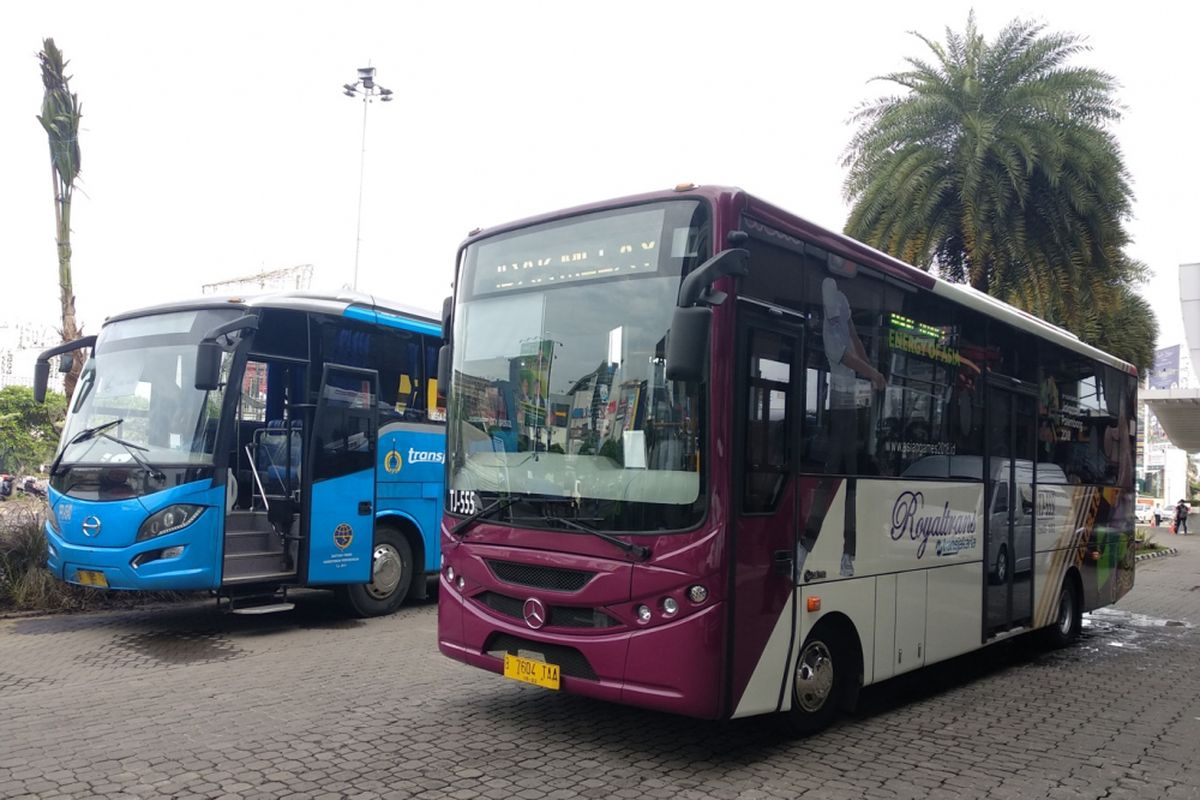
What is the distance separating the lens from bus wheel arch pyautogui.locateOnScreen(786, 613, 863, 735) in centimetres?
637

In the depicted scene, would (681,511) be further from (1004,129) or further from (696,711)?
(1004,129)

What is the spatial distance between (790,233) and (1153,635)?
910 cm

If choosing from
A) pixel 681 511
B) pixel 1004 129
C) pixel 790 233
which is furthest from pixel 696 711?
pixel 1004 129

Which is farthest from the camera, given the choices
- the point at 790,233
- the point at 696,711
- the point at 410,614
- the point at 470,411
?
the point at 410,614

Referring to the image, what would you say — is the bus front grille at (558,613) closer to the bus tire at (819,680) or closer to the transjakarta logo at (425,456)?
the bus tire at (819,680)

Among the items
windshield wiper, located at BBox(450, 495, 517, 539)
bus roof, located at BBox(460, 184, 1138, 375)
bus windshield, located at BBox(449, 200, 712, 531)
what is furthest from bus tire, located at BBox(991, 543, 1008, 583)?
windshield wiper, located at BBox(450, 495, 517, 539)

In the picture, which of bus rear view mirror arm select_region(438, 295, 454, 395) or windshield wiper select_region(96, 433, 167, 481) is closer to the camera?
bus rear view mirror arm select_region(438, 295, 454, 395)

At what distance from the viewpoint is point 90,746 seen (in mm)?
5922

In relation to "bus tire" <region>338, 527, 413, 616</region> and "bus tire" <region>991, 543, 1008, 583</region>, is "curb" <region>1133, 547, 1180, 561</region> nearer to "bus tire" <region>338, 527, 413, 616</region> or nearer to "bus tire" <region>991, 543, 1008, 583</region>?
"bus tire" <region>991, 543, 1008, 583</region>

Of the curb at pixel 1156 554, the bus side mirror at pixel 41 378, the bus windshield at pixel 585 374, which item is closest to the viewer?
the bus windshield at pixel 585 374

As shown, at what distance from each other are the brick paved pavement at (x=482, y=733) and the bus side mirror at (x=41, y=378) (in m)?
2.61

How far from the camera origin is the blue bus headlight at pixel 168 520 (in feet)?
30.8

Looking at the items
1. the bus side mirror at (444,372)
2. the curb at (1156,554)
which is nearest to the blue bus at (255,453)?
the bus side mirror at (444,372)

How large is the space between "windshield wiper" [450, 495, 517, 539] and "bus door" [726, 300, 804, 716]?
1536mm
